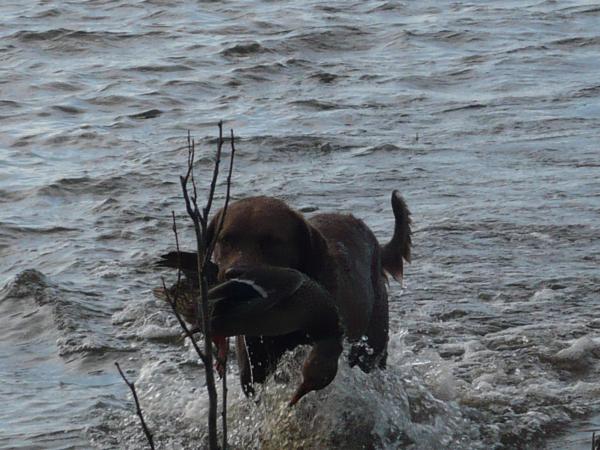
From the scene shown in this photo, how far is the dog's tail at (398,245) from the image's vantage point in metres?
7.43

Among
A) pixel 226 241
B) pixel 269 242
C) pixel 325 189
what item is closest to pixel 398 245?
pixel 269 242

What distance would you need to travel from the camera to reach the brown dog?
17.6 feet

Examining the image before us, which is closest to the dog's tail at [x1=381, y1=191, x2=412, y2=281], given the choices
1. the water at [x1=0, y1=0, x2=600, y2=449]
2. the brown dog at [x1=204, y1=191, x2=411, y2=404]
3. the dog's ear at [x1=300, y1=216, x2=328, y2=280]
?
the brown dog at [x1=204, y1=191, x2=411, y2=404]

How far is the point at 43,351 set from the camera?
7980mm

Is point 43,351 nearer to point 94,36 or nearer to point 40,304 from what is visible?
point 40,304

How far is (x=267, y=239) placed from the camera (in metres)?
A: 5.70

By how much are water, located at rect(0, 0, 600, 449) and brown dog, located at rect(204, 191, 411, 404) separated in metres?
0.30

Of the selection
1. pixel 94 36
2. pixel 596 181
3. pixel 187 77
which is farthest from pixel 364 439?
pixel 94 36

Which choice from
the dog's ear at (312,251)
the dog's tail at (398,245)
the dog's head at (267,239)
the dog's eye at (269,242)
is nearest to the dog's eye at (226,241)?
the dog's head at (267,239)

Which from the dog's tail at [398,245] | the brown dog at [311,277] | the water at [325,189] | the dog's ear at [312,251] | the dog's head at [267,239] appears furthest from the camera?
the dog's tail at [398,245]

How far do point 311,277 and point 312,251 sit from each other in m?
0.12

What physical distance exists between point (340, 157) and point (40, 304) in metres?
4.22

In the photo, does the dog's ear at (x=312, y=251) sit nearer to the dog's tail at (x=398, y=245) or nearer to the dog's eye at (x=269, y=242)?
the dog's eye at (x=269, y=242)

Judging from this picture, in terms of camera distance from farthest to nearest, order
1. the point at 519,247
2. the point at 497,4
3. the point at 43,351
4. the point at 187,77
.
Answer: the point at 497,4, the point at 187,77, the point at 519,247, the point at 43,351
